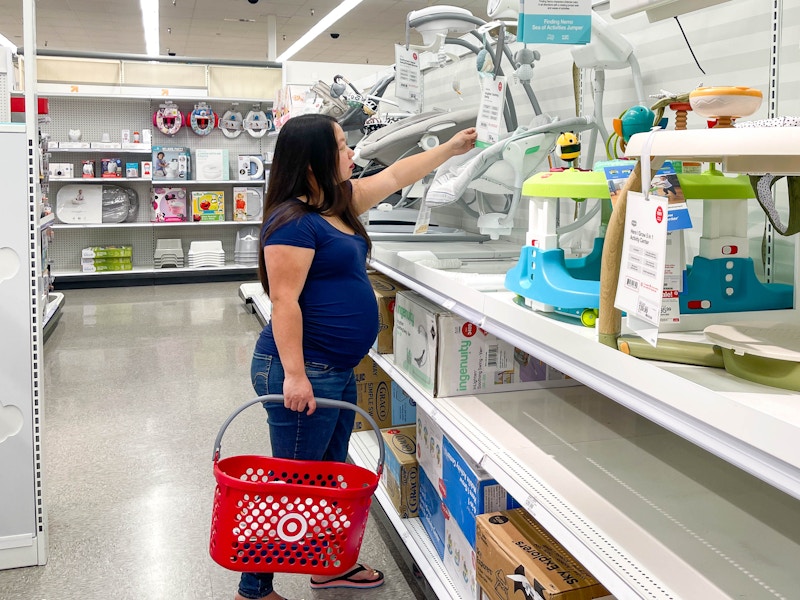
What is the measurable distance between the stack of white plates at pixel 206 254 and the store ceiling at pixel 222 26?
4.12 m

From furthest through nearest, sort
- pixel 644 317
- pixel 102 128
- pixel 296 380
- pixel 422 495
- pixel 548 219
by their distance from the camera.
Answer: pixel 102 128 < pixel 422 495 < pixel 296 380 < pixel 548 219 < pixel 644 317

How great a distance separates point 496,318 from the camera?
5.66ft

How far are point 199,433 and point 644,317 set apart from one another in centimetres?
322

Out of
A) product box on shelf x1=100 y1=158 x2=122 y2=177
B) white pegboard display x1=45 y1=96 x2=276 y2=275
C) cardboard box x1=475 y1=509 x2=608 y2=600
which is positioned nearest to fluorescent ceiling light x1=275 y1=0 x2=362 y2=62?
white pegboard display x1=45 y1=96 x2=276 y2=275

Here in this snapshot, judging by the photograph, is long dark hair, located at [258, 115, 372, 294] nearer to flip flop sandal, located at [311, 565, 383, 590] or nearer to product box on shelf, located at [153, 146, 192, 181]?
flip flop sandal, located at [311, 565, 383, 590]

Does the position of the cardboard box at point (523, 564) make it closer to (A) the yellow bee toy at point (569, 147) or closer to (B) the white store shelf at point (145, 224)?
(A) the yellow bee toy at point (569, 147)

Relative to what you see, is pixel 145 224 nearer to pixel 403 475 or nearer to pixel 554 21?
pixel 403 475

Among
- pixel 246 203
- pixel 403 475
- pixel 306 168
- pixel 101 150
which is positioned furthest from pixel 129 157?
pixel 306 168

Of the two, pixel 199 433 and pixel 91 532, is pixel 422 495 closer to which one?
pixel 91 532

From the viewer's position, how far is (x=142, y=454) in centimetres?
360

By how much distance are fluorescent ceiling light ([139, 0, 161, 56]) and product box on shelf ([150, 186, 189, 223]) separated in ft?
16.2

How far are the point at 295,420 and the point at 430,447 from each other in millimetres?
502

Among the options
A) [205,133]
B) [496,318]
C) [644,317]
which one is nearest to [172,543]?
[496,318]

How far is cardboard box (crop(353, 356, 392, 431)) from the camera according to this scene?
323 centimetres
